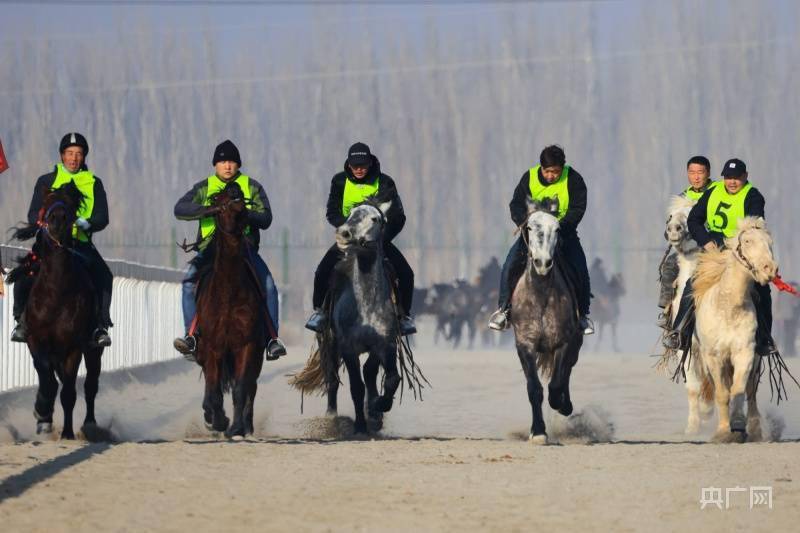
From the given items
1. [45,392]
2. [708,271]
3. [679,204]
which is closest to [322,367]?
[45,392]

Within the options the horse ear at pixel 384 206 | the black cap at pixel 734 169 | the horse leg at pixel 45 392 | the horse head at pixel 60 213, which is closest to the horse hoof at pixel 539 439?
the horse ear at pixel 384 206

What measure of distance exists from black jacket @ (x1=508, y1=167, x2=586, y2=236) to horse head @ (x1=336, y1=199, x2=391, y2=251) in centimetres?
107

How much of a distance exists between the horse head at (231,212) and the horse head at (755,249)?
376cm

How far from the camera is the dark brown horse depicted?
12906 mm

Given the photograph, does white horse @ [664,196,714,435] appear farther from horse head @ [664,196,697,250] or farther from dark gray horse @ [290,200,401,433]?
dark gray horse @ [290,200,401,433]

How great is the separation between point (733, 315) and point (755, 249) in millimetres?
612

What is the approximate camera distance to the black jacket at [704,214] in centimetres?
1440

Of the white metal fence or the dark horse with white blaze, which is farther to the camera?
the white metal fence

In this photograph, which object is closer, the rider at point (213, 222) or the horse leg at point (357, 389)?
the rider at point (213, 222)

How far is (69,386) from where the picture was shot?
13.3 metres

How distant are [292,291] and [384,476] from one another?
34108 millimetres

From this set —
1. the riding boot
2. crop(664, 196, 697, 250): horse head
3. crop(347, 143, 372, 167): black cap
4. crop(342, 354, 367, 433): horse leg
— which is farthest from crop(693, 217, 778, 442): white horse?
the riding boot

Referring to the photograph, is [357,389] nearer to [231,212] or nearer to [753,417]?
[231,212]

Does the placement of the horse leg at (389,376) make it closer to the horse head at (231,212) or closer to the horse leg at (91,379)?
the horse head at (231,212)
